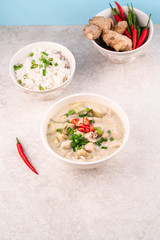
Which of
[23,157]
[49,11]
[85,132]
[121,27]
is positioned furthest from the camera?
[49,11]

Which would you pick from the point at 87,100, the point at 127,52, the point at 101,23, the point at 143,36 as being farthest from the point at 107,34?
the point at 87,100

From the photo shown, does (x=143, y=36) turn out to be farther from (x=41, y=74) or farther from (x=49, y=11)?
(x=49, y=11)

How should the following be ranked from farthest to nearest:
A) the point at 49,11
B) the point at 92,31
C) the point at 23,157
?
the point at 49,11
the point at 92,31
the point at 23,157

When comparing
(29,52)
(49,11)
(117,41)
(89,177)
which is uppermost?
(117,41)

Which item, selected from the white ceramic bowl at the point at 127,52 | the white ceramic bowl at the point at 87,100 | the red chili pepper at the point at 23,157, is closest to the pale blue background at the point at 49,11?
the white ceramic bowl at the point at 127,52

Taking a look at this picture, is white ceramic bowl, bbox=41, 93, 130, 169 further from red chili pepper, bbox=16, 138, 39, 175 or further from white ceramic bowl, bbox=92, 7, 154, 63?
white ceramic bowl, bbox=92, 7, 154, 63

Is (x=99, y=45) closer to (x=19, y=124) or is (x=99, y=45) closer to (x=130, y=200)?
(x=19, y=124)

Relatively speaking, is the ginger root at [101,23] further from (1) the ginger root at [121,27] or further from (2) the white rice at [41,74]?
(2) the white rice at [41,74]
